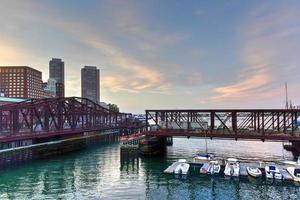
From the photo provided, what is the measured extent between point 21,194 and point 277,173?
1779 inches

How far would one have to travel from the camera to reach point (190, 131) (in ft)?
293

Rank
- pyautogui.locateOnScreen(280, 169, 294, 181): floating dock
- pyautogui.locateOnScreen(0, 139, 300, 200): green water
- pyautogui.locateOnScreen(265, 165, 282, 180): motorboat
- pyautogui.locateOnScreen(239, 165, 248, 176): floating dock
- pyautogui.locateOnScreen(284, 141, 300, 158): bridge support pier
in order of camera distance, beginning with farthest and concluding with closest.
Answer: pyautogui.locateOnScreen(284, 141, 300, 158): bridge support pier
pyautogui.locateOnScreen(239, 165, 248, 176): floating dock
pyautogui.locateOnScreen(265, 165, 282, 180): motorboat
pyautogui.locateOnScreen(280, 169, 294, 181): floating dock
pyautogui.locateOnScreen(0, 139, 300, 200): green water

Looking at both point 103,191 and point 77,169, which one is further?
point 77,169

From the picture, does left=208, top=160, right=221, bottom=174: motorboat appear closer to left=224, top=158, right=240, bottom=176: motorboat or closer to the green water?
left=224, top=158, right=240, bottom=176: motorboat

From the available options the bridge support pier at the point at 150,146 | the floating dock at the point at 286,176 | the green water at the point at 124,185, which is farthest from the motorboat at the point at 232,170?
the bridge support pier at the point at 150,146

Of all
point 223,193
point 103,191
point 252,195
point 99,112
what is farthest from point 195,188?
point 99,112

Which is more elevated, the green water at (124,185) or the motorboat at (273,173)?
the motorboat at (273,173)

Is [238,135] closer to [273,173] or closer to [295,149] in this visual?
[295,149]

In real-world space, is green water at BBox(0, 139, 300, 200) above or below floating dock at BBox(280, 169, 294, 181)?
below

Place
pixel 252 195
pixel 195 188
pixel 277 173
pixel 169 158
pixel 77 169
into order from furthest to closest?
pixel 169 158
pixel 77 169
pixel 277 173
pixel 195 188
pixel 252 195

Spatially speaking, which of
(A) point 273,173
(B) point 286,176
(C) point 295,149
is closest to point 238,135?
(C) point 295,149

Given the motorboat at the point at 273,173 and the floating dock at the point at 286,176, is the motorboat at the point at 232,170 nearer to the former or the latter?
the motorboat at the point at 273,173

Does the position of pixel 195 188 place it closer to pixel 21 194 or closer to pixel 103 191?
pixel 103 191

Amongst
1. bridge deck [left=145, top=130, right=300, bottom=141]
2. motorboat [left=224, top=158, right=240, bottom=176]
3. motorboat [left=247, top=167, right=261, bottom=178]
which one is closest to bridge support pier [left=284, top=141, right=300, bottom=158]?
bridge deck [left=145, top=130, right=300, bottom=141]
